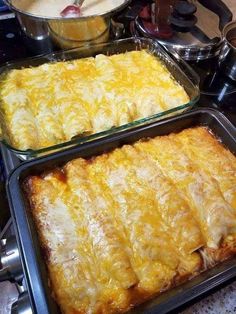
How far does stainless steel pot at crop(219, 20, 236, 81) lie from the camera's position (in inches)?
48.7

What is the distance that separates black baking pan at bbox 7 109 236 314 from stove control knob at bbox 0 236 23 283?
0.30 feet

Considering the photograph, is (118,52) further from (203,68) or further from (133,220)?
(133,220)

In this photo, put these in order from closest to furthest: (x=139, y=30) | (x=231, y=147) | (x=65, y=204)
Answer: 1. (x=65, y=204)
2. (x=231, y=147)
3. (x=139, y=30)

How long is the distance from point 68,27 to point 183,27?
1.47ft

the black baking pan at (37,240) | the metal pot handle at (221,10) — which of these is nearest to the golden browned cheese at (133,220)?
the black baking pan at (37,240)

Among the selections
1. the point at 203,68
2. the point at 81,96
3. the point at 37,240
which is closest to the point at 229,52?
the point at 203,68

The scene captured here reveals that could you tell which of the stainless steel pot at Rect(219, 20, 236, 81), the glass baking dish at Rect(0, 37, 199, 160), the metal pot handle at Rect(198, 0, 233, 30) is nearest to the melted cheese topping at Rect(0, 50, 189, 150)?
the glass baking dish at Rect(0, 37, 199, 160)

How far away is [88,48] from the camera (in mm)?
1230

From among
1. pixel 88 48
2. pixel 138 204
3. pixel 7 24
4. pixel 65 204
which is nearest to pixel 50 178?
pixel 65 204

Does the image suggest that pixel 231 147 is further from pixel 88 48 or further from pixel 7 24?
pixel 7 24

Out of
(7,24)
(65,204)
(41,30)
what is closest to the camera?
(65,204)

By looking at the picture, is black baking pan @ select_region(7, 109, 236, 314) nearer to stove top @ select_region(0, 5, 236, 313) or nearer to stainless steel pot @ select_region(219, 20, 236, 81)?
stove top @ select_region(0, 5, 236, 313)

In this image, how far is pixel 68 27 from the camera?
118 cm

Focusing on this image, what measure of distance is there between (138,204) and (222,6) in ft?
3.38
